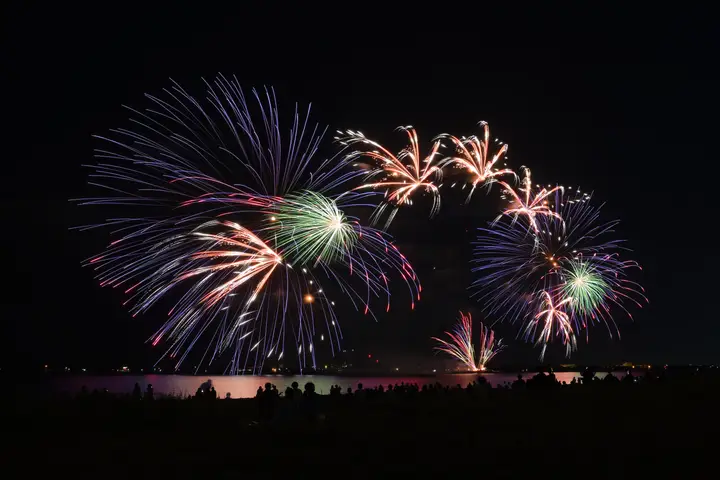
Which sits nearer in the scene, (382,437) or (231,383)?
(382,437)

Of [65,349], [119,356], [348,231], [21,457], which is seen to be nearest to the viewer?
[21,457]

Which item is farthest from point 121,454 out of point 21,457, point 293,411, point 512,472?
point 512,472

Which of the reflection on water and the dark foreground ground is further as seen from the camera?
the reflection on water

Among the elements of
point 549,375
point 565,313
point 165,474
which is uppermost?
point 565,313

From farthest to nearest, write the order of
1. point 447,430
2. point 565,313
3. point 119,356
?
point 119,356 < point 565,313 < point 447,430

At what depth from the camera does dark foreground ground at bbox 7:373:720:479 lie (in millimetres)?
8811

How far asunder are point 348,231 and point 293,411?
9.86 m

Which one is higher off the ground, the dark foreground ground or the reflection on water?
the reflection on water

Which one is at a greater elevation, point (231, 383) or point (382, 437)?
point (231, 383)

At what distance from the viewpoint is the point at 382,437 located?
11.7 m

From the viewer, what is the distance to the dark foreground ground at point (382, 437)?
347 inches

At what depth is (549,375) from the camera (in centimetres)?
1941

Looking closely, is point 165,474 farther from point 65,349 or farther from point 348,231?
point 65,349

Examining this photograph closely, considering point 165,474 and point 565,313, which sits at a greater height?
point 565,313
